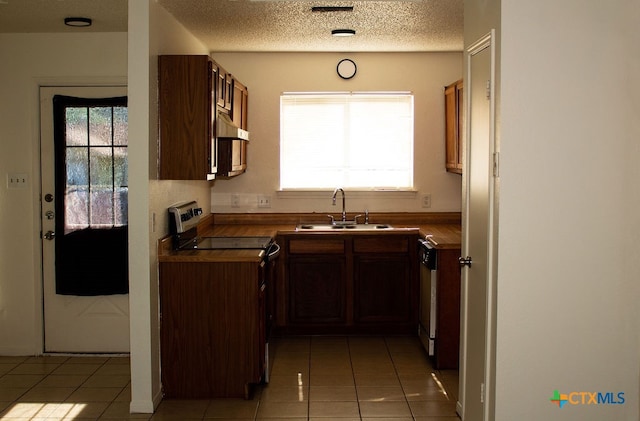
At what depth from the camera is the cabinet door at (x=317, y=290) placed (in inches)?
241

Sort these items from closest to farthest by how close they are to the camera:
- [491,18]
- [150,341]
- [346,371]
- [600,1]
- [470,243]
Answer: [600,1] < [491,18] < [470,243] < [150,341] < [346,371]

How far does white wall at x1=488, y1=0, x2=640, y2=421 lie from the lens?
3.24 m

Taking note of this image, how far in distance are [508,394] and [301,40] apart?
11.6ft

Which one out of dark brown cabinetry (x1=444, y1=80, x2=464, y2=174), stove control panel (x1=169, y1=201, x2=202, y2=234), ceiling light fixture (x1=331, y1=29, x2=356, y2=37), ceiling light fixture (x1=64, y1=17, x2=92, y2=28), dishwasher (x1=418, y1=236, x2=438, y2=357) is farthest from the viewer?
dark brown cabinetry (x1=444, y1=80, x2=464, y2=174)

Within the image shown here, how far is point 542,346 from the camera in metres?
3.31

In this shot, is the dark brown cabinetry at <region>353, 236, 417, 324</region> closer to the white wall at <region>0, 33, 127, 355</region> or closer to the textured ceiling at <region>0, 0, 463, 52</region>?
the textured ceiling at <region>0, 0, 463, 52</region>

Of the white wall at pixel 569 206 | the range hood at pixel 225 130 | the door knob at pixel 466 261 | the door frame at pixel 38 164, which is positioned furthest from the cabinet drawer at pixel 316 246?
the white wall at pixel 569 206

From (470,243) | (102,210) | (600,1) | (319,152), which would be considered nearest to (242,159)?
(319,152)

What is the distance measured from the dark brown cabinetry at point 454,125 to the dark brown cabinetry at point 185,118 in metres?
2.17

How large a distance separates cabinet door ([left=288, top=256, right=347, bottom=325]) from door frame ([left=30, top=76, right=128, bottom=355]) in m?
1.88

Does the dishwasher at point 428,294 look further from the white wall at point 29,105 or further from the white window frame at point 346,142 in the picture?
the white wall at point 29,105

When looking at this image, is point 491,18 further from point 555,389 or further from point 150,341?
point 150,341

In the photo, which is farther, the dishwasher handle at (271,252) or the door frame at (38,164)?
the door frame at (38,164)

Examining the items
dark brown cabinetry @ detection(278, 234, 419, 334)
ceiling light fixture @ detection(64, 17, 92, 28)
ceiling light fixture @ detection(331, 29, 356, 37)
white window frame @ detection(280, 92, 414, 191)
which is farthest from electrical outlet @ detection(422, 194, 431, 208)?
ceiling light fixture @ detection(64, 17, 92, 28)
